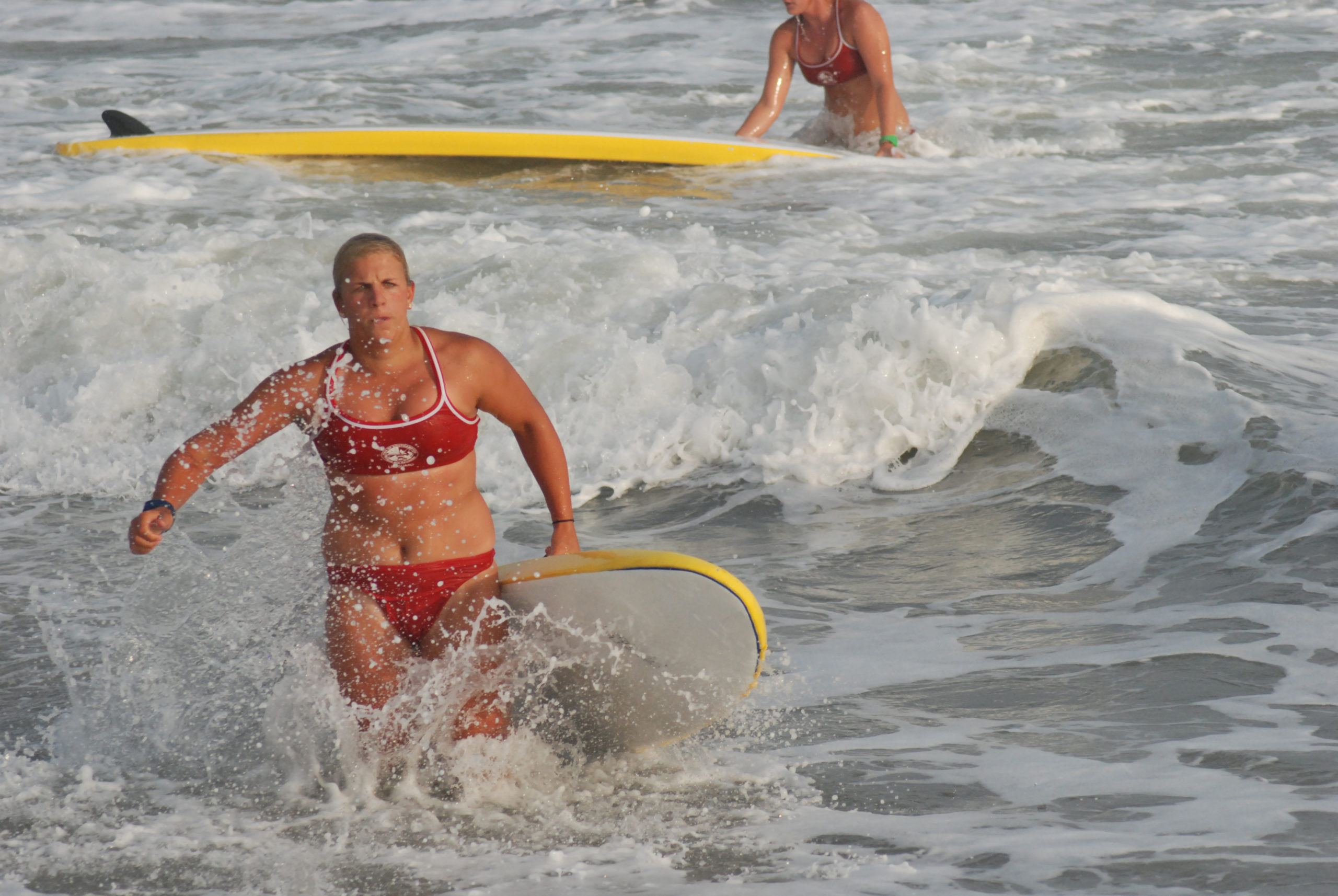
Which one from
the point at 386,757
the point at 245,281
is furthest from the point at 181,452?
the point at 245,281

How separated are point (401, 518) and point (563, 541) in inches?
15.7

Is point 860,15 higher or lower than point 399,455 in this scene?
higher

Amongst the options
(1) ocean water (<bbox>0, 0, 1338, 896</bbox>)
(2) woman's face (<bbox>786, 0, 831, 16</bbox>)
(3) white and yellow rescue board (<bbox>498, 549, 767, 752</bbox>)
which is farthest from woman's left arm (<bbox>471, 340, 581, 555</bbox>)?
(2) woman's face (<bbox>786, 0, 831, 16</bbox>)

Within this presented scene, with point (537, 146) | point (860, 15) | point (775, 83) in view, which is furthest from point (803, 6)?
point (537, 146)

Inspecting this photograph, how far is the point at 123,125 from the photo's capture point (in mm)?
10508

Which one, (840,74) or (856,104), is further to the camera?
(856,104)

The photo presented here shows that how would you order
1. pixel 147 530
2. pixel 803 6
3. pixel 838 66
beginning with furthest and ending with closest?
pixel 838 66
pixel 803 6
pixel 147 530

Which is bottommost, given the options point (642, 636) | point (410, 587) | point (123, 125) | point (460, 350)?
point (642, 636)

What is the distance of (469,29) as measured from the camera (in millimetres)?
17609

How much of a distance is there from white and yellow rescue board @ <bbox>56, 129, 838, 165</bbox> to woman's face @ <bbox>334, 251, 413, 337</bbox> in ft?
22.7

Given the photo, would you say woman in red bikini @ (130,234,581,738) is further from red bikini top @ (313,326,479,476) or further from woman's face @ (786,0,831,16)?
woman's face @ (786,0,831,16)

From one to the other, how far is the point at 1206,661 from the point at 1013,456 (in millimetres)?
1820

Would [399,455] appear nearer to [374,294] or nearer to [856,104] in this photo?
[374,294]

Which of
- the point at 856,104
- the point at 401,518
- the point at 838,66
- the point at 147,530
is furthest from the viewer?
the point at 856,104
